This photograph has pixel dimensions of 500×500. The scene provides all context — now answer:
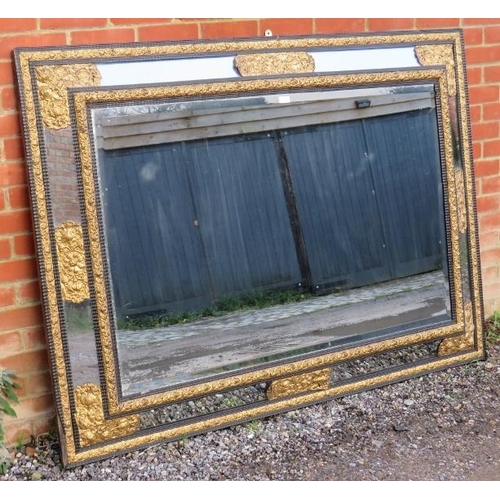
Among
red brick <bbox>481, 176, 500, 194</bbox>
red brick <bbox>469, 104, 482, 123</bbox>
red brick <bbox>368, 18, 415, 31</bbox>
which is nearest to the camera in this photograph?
Answer: red brick <bbox>368, 18, 415, 31</bbox>

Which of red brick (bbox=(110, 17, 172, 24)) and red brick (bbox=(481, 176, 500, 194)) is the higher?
red brick (bbox=(110, 17, 172, 24))

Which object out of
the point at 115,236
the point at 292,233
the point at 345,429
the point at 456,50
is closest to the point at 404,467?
the point at 345,429

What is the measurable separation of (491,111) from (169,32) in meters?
1.63

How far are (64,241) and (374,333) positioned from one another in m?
1.40

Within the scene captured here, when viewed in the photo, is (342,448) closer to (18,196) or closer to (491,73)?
(18,196)

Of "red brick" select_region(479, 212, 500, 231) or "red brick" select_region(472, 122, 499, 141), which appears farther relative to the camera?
"red brick" select_region(479, 212, 500, 231)

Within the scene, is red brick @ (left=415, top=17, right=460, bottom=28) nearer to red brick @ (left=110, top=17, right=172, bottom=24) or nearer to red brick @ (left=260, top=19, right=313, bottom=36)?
red brick @ (left=260, top=19, right=313, bottom=36)

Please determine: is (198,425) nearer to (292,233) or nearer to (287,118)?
(292,233)

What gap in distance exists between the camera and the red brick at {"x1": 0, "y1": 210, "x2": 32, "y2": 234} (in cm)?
268

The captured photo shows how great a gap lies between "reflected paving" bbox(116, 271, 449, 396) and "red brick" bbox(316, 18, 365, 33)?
3.57ft

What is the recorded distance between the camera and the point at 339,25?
10.2 ft

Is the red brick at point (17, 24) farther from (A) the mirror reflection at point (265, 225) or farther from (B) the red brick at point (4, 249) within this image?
(B) the red brick at point (4, 249)

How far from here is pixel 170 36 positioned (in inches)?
111

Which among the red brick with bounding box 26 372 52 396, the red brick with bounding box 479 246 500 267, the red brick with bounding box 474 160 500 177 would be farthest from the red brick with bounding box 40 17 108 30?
the red brick with bounding box 479 246 500 267
